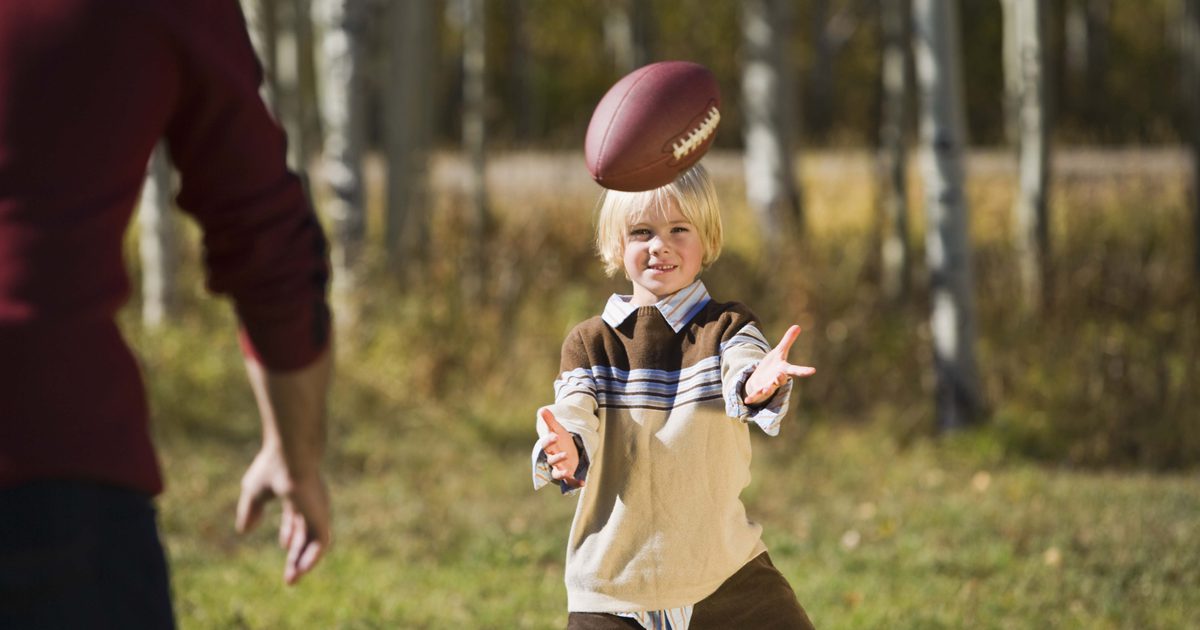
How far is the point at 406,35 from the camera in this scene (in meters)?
11.7

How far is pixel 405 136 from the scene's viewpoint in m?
11.4

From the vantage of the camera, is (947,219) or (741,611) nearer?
A: (741,611)

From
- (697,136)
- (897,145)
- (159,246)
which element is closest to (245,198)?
(697,136)

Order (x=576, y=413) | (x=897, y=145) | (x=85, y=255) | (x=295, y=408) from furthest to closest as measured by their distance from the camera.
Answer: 1. (x=897, y=145)
2. (x=576, y=413)
3. (x=295, y=408)
4. (x=85, y=255)

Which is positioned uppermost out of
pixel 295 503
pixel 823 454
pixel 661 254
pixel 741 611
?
pixel 295 503

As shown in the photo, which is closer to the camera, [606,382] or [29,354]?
[29,354]

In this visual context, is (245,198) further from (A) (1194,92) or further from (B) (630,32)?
(B) (630,32)

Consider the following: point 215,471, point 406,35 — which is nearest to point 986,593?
point 215,471

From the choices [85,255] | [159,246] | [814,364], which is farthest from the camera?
[159,246]

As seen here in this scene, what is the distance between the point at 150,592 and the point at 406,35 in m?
10.2

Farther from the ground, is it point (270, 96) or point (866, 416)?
point (270, 96)

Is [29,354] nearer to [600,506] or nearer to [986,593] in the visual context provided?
[600,506]

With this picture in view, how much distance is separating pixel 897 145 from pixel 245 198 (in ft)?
30.5

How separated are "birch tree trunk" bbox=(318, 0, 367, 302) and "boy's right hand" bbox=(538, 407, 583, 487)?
650 cm
